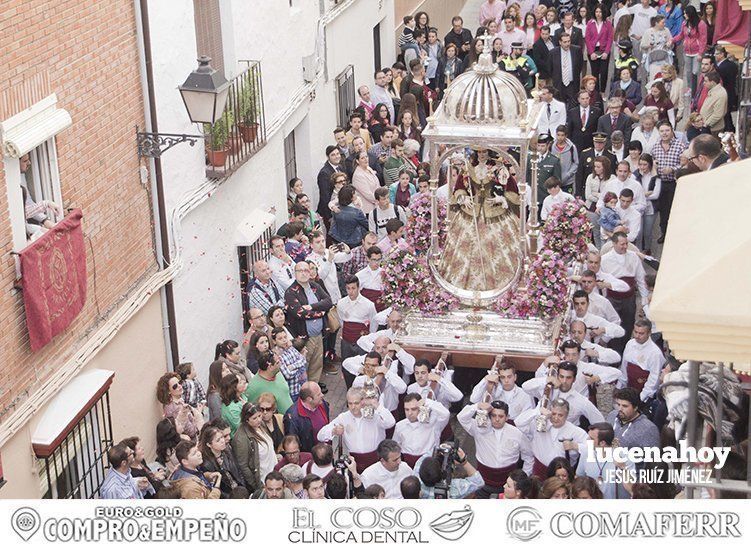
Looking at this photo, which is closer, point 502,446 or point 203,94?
point 502,446

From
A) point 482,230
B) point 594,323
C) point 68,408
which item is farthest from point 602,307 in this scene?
point 68,408

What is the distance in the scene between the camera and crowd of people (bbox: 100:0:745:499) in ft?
37.9

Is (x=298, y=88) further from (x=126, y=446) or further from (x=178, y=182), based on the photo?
(x=126, y=446)

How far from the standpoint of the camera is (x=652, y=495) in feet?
33.5

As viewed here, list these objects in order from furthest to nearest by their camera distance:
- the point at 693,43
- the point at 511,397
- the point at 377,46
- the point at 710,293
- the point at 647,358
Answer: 1. the point at 377,46
2. the point at 693,43
3. the point at 647,358
4. the point at 511,397
5. the point at 710,293

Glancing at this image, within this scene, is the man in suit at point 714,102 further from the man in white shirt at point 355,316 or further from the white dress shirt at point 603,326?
the man in white shirt at point 355,316

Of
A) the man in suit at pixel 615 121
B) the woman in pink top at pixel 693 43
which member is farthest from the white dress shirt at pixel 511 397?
the woman in pink top at pixel 693 43

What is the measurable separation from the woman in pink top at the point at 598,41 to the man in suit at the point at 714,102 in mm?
4508

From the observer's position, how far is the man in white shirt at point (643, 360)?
13.4 meters

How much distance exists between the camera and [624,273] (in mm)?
15414

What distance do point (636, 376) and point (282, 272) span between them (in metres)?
4.16

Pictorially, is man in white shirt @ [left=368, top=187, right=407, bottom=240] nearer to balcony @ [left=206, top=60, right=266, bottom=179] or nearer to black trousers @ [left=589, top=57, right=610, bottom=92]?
balcony @ [left=206, top=60, right=266, bottom=179]

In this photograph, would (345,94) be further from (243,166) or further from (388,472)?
(388,472)

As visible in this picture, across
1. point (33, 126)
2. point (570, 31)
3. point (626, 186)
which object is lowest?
point (626, 186)
